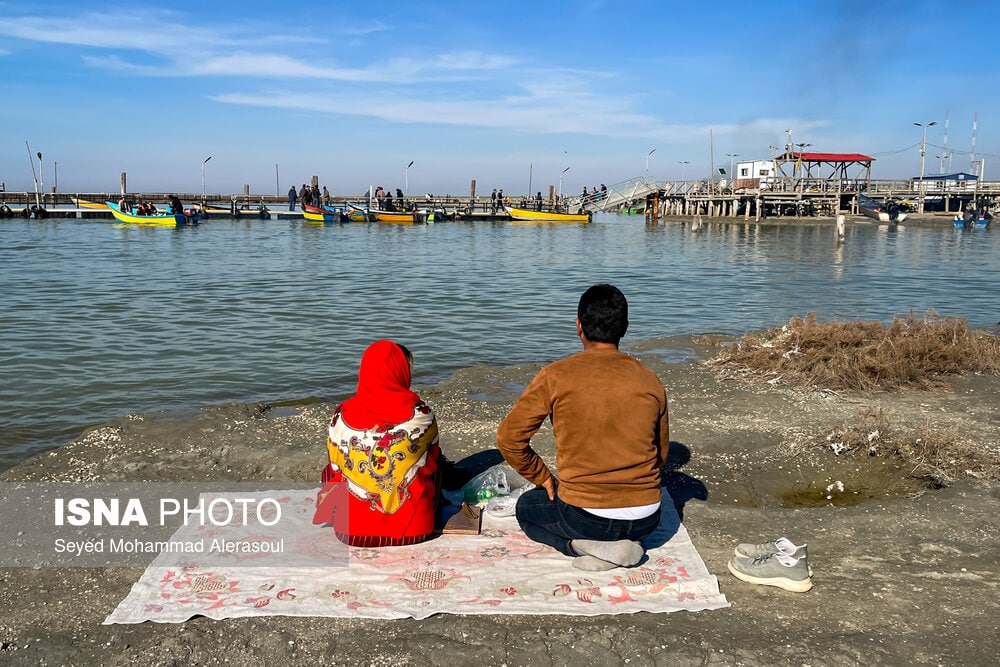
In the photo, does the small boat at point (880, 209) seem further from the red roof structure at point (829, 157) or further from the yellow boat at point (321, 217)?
the yellow boat at point (321, 217)

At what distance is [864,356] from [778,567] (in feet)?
16.0

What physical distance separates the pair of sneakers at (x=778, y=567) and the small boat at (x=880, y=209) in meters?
53.6

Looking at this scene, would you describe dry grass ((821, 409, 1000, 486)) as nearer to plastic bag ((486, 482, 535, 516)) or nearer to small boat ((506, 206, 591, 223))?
plastic bag ((486, 482, 535, 516))

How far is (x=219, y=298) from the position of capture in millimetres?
15938

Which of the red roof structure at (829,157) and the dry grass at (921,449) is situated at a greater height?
the red roof structure at (829,157)

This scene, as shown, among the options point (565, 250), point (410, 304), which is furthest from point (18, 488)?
point (565, 250)

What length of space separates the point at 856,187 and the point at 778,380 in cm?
5355

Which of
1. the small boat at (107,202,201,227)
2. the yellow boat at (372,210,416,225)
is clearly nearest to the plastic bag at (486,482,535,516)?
the small boat at (107,202,201,227)

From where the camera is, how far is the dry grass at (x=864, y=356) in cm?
761

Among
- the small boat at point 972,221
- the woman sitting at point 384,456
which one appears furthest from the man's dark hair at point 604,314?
the small boat at point 972,221

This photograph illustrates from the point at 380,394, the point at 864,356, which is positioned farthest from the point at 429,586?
the point at 864,356

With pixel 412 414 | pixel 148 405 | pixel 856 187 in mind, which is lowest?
pixel 148 405

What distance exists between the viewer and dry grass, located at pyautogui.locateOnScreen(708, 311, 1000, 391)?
7.61m

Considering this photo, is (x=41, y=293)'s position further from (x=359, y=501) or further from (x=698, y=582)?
(x=698, y=582)
